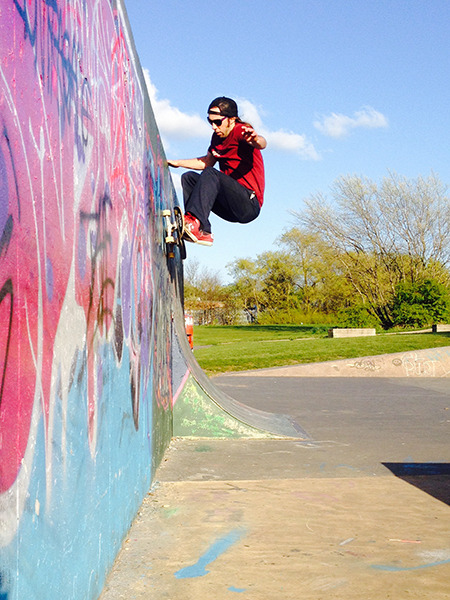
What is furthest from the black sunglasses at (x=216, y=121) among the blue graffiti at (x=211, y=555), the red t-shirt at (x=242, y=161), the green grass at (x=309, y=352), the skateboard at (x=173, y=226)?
the green grass at (x=309, y=352)

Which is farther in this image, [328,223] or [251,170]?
[328,223]

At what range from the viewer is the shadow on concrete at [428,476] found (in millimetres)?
4328

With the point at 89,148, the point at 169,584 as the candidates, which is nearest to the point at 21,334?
the point at 89,148

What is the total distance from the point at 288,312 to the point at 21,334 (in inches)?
1842

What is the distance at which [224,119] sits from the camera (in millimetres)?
5305

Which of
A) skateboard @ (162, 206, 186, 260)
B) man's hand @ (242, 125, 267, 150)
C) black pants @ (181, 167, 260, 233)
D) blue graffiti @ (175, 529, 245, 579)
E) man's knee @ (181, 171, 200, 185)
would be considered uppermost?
man's hand @ (242, 125, 267, 150)

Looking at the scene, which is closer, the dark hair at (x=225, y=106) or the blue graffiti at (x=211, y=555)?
the blue graffiti at (x=211, y=555)

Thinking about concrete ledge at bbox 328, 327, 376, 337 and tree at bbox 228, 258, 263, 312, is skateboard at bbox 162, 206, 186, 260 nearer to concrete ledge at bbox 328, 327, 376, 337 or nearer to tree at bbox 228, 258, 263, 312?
concrete ledge at bbox 328, 327, 376, 337

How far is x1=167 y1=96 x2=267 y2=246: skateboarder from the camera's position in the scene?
5.27 metres

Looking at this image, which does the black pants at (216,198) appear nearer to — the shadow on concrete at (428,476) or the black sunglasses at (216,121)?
the black sunglasses at (216,121)

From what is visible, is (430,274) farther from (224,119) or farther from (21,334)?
(21,334)

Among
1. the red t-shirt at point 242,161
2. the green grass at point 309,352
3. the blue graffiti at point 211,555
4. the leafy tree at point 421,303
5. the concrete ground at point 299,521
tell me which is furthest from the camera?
the leafy tree at point 421,303

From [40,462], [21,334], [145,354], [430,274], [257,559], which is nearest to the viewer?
[21,334]

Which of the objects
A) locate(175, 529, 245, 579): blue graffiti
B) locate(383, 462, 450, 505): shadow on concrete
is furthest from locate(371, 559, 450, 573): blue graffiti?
locate(383, 462, 450, 505): shadow on concrete
